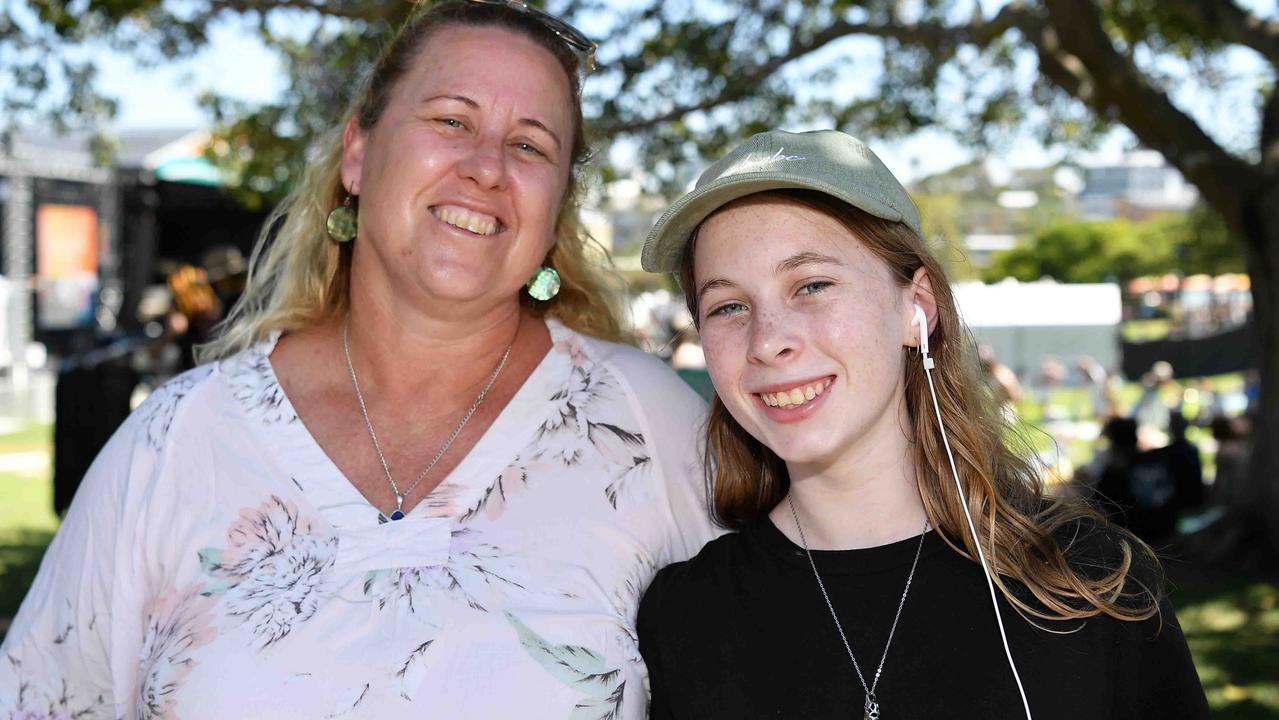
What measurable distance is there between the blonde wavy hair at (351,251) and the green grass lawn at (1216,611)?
312cm

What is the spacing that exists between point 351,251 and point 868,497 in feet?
4.59

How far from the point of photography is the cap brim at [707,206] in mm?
1800

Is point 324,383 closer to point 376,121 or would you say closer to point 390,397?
point 390,397

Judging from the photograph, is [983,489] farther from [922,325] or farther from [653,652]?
[653,652]

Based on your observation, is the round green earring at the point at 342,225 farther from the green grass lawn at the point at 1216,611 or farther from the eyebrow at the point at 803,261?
the green grass lawn at the point at 1216,611

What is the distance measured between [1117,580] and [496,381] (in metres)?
1.26

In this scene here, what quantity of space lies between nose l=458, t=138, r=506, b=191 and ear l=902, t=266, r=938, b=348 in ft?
2.70

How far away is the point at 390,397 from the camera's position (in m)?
2.36

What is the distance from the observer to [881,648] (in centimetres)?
177

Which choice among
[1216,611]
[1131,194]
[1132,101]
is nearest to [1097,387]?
[1132,101]

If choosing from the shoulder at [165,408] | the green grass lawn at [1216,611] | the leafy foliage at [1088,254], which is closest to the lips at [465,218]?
the shoulder at [165,408]

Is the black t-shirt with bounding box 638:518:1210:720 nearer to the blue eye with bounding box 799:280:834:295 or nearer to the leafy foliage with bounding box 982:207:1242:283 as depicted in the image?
the blue eye with bounding box 799:280:834:295

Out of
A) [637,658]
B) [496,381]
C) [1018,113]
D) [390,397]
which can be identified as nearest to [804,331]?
[637,658]

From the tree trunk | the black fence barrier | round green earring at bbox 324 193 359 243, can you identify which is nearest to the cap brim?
round green earring at bbox 324 193 359 243
